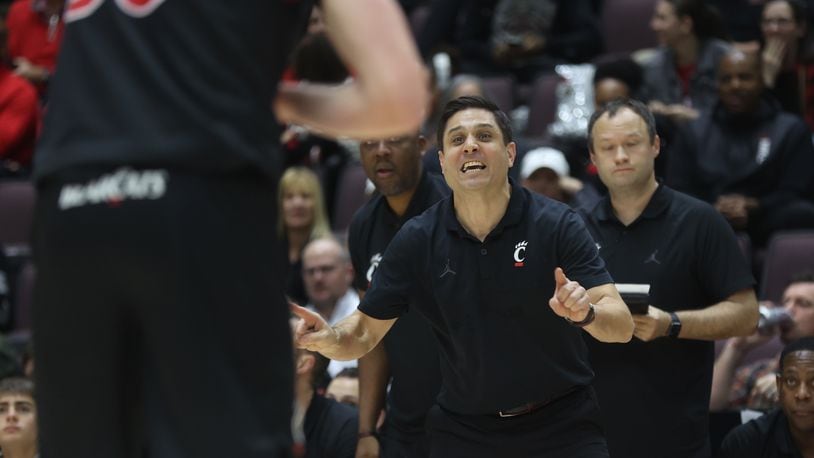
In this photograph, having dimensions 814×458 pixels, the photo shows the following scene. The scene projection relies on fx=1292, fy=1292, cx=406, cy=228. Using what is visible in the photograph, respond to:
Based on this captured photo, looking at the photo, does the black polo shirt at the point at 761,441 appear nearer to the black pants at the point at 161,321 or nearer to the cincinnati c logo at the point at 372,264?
the cincinnati c logo at the point at 372,264

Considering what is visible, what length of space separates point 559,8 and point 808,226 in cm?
300

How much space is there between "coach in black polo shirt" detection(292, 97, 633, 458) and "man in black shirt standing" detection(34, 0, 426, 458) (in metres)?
2.07

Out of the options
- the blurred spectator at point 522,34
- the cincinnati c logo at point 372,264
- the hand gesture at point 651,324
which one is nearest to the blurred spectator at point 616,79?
the blurred spectator at point 522,34

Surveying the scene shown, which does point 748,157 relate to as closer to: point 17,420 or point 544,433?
point 544,433

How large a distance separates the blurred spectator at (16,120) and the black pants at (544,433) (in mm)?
6145

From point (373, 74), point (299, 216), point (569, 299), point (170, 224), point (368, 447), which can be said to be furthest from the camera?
point (299, 216)

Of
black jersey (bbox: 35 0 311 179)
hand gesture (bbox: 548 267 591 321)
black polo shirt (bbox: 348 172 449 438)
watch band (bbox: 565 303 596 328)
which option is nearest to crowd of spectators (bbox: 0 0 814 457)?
black polo shirt (bbox: 348 172 449 438)

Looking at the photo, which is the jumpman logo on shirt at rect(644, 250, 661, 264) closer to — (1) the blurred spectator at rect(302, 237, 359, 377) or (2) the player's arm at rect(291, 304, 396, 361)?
(2) the player's arm at rect(291, 304, 396, 361)

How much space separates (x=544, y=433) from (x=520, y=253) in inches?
25.2

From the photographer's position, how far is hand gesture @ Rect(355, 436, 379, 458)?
5770 mm

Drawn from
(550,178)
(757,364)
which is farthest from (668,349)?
(550,178)

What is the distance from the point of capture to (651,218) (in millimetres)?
5500

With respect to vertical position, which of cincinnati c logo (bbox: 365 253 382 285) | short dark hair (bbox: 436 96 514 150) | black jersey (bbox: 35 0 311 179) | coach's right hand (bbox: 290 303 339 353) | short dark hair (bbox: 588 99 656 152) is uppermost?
black jersey (bbox: 35 0 311 179)

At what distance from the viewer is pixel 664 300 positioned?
5.41 m
